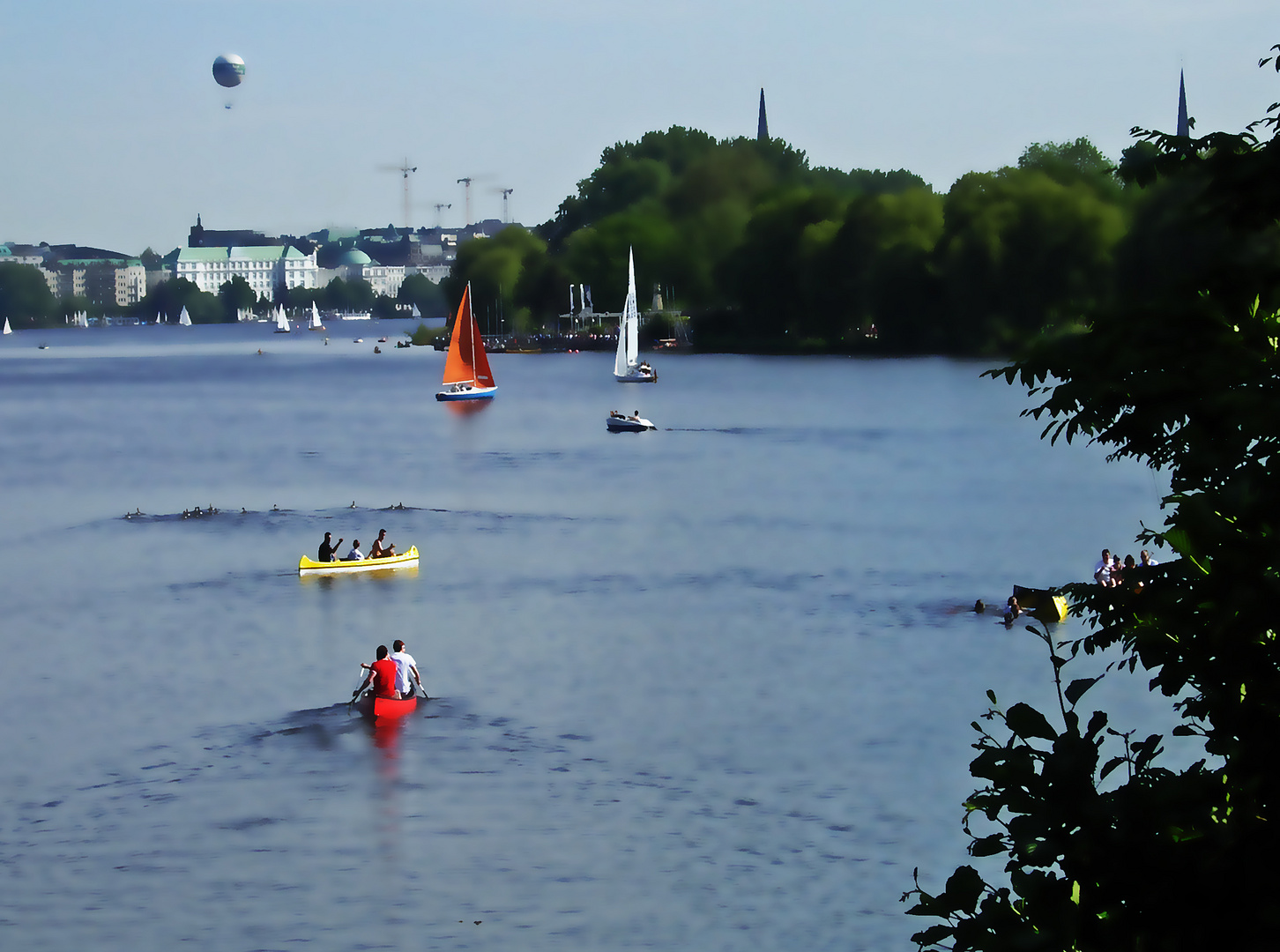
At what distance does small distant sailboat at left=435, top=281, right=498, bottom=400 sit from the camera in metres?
109

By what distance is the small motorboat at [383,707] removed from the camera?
2848 cm

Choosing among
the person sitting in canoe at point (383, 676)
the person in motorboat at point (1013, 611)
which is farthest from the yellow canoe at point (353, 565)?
the person in motorboat at point (1013, 611)

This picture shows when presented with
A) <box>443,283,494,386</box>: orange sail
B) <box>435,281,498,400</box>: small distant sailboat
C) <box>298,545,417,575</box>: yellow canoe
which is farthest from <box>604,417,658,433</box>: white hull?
<box>298,545,417,575</box>: yellow canoe

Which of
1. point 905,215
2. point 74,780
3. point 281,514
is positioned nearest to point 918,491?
point 281,514

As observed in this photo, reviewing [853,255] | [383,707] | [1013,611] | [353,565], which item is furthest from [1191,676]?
[853,255]

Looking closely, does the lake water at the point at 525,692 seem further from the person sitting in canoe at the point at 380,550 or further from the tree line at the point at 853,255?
the tree line at the point at 853,255

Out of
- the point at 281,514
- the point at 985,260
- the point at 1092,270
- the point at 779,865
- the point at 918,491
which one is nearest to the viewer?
the point at 779,865

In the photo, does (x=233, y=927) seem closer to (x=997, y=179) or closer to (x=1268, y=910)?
(x=1268, y=910)

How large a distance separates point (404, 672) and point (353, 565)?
53.2 feet

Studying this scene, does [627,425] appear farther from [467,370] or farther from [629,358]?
[629,358]

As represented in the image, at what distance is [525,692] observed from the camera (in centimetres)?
3072

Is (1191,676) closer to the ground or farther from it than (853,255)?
closer to the ground

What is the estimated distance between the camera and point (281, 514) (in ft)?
195

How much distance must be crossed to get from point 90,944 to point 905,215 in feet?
405
